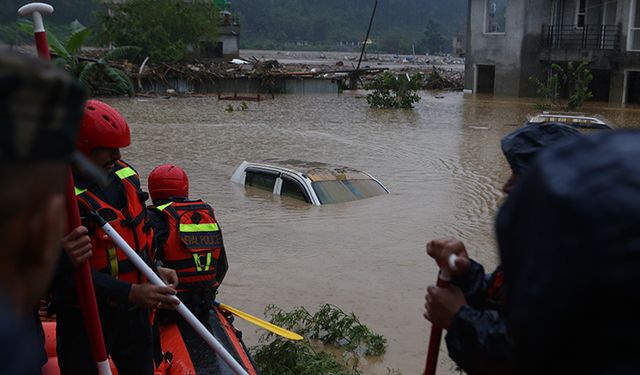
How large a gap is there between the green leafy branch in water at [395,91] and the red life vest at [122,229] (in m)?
26.6

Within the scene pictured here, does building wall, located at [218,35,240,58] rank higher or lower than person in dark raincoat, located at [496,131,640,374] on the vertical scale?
lower

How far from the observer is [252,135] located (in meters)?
21.4

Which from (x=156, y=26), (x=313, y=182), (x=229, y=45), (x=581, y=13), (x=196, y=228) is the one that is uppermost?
(x=581, y=13)

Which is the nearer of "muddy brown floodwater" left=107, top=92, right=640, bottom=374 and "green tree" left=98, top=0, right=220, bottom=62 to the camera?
"muddy brown floodwater" left=107, top=92, right=640, bottom=374

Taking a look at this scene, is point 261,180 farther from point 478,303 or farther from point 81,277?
point 478,303

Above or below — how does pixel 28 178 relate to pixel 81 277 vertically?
above

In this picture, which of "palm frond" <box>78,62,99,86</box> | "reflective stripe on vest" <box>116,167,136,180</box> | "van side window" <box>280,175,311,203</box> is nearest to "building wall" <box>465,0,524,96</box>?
"palm frond" <box>78,62,99,86</box>

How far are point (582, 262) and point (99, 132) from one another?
2.58 m

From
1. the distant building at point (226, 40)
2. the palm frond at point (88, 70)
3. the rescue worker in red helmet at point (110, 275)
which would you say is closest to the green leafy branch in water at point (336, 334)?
the rescue worker in red helmet at point (110, 275)

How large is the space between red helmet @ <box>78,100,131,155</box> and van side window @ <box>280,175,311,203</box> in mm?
8047

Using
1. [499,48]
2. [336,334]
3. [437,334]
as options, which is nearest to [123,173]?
[437,334]

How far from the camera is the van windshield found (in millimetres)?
11359

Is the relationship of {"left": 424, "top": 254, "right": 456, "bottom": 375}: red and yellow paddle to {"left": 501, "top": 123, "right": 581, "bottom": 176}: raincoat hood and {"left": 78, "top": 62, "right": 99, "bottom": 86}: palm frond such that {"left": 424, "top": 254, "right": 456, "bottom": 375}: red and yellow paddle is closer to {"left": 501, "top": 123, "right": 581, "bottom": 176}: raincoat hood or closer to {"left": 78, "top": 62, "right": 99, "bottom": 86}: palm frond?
{"left": 501, "top": 123, "right": 581, "bottom": 176}: raincoat hood

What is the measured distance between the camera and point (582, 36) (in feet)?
103
